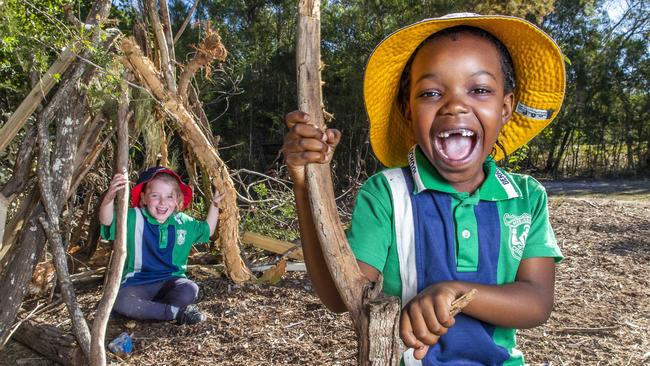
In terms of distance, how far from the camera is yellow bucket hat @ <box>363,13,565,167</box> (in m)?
1.52

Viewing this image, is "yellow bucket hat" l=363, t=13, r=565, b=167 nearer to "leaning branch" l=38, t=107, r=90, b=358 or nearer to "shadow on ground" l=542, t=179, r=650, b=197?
"leaning branch" l=38, t=107, r=90, b=358

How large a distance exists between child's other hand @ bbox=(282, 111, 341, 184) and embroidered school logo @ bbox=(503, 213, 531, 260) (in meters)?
0.66

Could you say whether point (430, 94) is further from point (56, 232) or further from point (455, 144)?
point (56, 232)

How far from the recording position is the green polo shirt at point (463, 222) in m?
1.49

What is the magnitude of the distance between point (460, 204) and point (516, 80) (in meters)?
0.48

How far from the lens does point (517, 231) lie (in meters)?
1.56

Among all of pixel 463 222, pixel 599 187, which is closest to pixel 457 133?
pixel 463 222

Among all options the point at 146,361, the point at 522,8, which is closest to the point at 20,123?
the point at 146,361

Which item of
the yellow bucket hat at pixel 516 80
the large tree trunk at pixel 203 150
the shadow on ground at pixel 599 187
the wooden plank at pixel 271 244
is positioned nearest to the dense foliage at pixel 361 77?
the shadow on ground at pixel 599 187

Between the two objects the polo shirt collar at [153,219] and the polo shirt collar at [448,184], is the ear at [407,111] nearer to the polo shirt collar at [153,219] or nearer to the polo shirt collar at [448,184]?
the polo shirt collar at [448,184]

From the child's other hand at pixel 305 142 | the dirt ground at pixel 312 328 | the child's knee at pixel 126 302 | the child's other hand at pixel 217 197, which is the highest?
the child's other hand at pixel 305 142

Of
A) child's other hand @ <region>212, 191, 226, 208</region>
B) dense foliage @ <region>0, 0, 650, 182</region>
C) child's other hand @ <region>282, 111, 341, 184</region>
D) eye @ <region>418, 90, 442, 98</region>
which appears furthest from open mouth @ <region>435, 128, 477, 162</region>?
dense foliage @ <region>0, 0, 650, 182</region>

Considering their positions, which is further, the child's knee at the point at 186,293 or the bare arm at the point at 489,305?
the child's knee at the point at 186,293

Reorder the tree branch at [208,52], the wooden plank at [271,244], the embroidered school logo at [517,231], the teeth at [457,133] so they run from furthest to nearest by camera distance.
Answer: the wooden plank at [271,244], the tree branch at [208,52], the embroidered school logo at [517,231], the teeth at [457,133]
